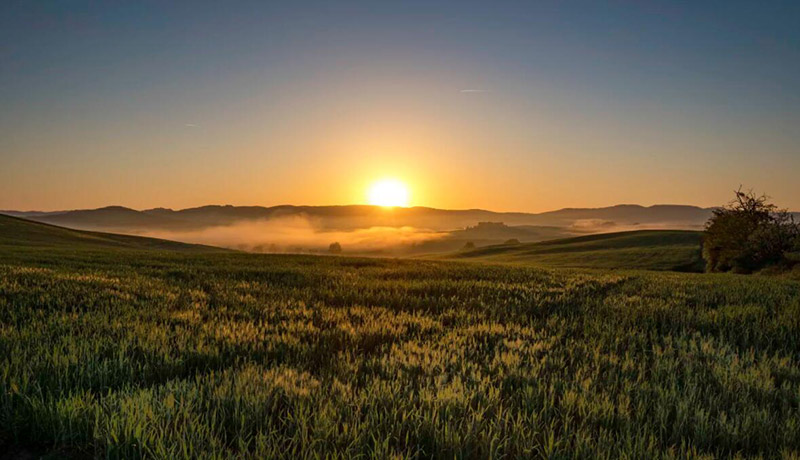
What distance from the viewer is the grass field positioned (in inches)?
97.7

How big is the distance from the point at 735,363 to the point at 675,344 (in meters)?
1.30

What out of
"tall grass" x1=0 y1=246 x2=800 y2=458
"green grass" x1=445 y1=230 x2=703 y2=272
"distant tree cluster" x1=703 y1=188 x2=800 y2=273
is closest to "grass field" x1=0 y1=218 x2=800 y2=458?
"tall grass" x1=0 y1=246 x2=800 y2=458

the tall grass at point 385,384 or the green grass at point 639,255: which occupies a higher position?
the tall grass at point 385,384

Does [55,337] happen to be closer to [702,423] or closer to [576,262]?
[702,423]

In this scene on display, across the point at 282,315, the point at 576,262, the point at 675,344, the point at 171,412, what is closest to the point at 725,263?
the point at 576,262

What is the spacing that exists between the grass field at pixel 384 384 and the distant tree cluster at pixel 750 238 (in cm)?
3935

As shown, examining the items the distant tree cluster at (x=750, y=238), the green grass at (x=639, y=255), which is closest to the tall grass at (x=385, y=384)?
the distant tree cluster at (x=750, y=238)

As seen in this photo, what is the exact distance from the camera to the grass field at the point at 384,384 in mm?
2480

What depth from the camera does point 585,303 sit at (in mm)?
9289

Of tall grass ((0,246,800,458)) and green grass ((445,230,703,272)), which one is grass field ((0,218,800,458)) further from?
green grass ((445,230,703,272))

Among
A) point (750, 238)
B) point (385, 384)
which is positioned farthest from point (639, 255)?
point (385, 384)

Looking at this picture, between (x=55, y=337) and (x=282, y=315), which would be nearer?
(x=55, y=337)

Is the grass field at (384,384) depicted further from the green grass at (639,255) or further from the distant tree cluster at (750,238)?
the green grass at (639,255)

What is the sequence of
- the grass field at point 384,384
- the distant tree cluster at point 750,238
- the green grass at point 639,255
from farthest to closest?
the green grass at point 639,255 → the distant tree cluster at point 750,238 → the grass field at point 384,384
